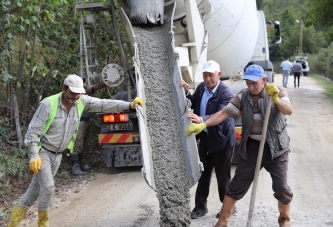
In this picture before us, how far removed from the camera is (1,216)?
4.95 metres

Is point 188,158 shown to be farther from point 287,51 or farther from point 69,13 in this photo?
point 287,51

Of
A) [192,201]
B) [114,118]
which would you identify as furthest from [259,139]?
[114,118]

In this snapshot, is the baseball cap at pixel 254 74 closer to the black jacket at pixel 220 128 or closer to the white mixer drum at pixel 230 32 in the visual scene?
the black jacket at pixel 220 128

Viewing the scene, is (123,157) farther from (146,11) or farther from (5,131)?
(146,11)

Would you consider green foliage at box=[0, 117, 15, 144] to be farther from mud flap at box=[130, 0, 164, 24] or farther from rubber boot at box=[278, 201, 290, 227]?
rubber boot at box=[278, 201, 290, 227]

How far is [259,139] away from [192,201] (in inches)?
61.4

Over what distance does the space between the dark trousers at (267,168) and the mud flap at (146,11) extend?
86.0 inches

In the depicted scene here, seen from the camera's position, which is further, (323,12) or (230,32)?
(323,12)

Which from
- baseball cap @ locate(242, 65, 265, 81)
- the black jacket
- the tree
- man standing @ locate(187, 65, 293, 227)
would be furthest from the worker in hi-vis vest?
the tree

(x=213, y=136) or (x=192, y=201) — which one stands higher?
(x=213, y=136)

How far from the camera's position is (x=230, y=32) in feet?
22.0

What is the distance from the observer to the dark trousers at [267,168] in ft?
13.5

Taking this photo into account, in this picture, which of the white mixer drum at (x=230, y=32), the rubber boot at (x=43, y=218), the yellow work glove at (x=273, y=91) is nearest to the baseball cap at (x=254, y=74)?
the yellow work glove at (x=273, y=91)

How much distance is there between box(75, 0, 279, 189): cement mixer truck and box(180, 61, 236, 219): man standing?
0.22 metres
